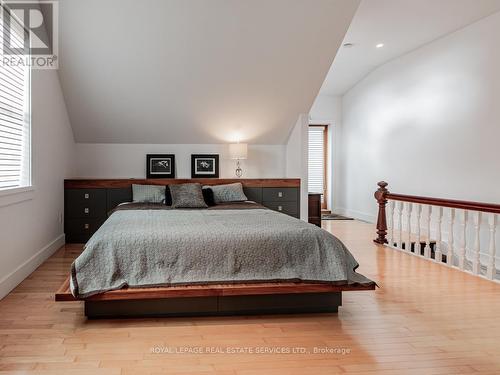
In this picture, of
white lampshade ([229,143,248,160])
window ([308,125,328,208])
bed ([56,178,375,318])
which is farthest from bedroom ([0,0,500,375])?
window ([308,125,328,208])

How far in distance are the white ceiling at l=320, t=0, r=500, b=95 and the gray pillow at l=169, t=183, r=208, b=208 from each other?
9.46ft

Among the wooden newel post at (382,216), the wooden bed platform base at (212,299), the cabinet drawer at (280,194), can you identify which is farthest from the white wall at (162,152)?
the wooden bed platform base at (212,299)

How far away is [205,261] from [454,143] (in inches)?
158

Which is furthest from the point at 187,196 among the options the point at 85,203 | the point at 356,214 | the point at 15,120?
the point at 356,214

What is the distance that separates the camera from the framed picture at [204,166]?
6023mm

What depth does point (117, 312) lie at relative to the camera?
269 centimetres

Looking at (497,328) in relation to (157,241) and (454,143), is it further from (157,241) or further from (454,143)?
(454,143)

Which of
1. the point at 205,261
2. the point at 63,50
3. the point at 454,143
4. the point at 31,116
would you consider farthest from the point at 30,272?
the point at 454,143

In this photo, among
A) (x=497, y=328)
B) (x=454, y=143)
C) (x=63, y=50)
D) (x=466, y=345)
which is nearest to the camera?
(x=466, y=345)

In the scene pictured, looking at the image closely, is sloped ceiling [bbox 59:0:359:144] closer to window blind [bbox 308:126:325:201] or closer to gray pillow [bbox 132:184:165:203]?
gray pillow [bbox 132:184:165:203]

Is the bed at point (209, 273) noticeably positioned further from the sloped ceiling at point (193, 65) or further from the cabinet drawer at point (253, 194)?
the cabinet drawer at point (253, 194)

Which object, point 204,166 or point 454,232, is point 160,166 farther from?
point 454,232

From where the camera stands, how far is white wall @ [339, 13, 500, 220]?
475 centimetres

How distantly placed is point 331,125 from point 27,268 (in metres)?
6.42
